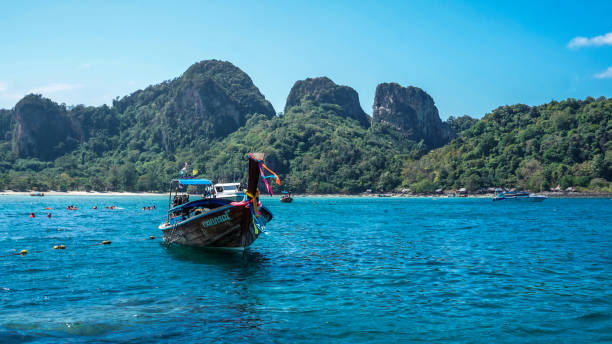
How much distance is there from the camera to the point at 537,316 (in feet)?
54.7

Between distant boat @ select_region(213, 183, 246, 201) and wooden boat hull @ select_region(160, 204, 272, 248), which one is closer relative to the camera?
wooden boat hull @ select_region(160, 204, 272, 248)

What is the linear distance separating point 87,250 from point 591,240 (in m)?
42.7

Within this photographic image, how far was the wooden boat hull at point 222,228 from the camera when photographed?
29203 millimetres

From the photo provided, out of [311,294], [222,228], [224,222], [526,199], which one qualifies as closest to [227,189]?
[222,228]

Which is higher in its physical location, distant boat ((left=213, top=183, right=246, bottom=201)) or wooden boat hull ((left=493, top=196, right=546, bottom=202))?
distant boat ((left=213, top=183, right=246, bottom=201))

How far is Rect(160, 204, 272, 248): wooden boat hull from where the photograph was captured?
29.2 m

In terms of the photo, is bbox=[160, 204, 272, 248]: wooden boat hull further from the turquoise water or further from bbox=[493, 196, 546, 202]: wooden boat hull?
bbox=[493, 196, 546, 202]: wooden boat hull

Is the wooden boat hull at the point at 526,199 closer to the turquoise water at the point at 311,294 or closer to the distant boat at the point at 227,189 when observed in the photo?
the turquoise water at the point at 311,294

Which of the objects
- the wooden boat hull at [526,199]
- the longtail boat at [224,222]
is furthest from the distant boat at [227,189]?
the wooden boat hull at [526,199]

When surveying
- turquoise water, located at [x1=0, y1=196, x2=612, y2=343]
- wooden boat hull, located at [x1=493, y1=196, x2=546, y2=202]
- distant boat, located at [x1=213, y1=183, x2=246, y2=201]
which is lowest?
turquoise water, located at [x1=0, y1=196, x2=612, y2=343]

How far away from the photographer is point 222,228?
30.3 meters

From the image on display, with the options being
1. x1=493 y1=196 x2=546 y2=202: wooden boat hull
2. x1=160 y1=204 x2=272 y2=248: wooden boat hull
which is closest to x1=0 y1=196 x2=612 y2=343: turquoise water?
x1=160 y1=204 x2=272 y2=248: wooden boat hull

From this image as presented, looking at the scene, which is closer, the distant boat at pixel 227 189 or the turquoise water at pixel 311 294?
the turquoise water at pixel 311 294

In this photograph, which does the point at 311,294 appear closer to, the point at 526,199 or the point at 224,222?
the point at 224,222
